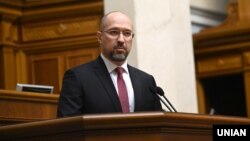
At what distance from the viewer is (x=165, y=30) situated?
714cm

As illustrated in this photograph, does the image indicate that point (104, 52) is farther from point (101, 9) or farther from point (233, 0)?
point (233, 0)

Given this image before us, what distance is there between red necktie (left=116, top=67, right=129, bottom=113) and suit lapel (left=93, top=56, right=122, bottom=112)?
41mm

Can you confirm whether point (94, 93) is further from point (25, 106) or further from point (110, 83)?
point (25, 106)

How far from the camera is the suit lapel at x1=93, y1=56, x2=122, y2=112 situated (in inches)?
169

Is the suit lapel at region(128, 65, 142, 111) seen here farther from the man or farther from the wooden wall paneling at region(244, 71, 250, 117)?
the wooden wall paneling at region(244, 71, 250, 117)

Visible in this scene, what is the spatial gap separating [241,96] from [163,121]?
6555 mm

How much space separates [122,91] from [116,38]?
0.31 m

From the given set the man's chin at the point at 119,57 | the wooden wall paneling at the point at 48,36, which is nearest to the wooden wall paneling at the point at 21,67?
the wooden wall paneling at the point at 48,36

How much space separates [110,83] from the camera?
4.40 metres

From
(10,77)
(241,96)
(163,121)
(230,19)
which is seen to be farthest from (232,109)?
(163,121)

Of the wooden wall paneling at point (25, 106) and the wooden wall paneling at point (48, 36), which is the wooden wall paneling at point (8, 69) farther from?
the wooden wall paneling at point (25, 106)

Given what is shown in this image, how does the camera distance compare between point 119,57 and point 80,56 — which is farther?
point 80,56

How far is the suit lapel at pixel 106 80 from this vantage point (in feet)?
14.1

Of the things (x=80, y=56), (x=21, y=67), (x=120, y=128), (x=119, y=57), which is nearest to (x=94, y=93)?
(x=119, y=57)
